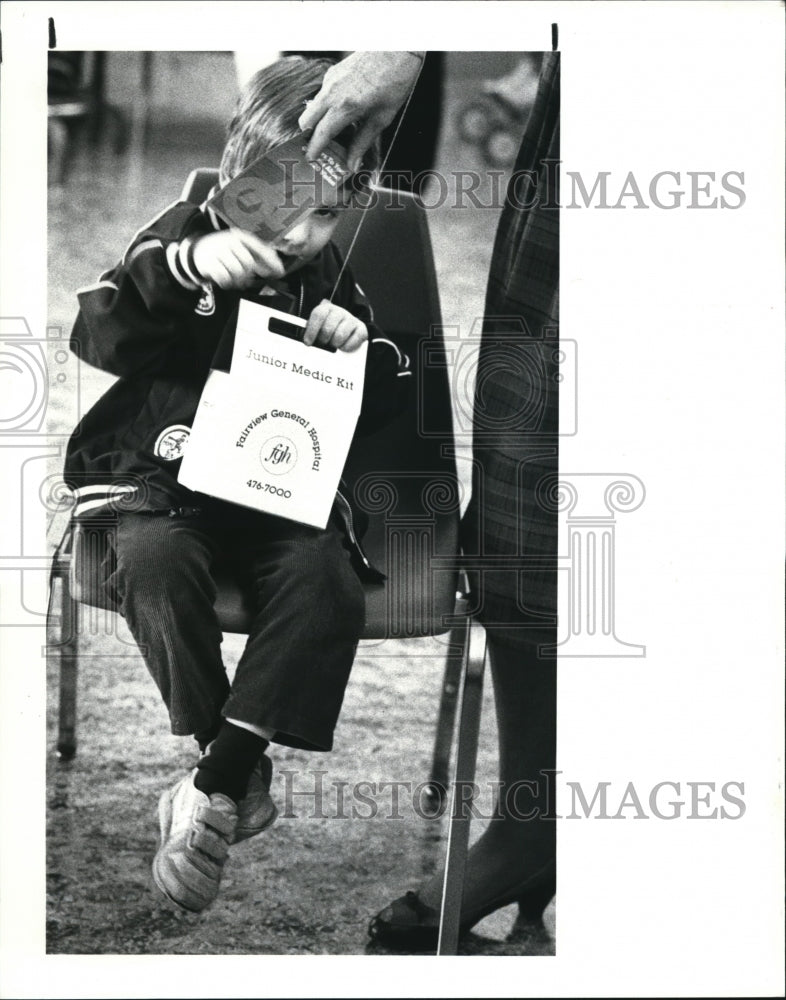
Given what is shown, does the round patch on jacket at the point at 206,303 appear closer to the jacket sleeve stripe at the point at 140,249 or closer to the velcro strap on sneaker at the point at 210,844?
the jacket sleeve stripe at the point at 140,249

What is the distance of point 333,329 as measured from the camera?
4.74ft

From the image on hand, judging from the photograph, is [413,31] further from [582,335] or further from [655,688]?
[655,688]

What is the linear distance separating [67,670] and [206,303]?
446 millimetres

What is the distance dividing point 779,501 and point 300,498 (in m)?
0.55

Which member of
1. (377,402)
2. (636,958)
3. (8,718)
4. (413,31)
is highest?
(413,31)

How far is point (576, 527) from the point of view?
4.87ft

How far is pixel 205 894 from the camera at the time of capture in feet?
4.79

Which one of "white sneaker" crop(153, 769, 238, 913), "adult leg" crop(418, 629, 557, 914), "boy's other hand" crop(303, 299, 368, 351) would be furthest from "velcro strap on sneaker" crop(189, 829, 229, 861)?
"boy's other hand" crop(303, 299, 368, 351)

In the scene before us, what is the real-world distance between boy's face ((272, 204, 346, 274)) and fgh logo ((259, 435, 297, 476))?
193 millimetres

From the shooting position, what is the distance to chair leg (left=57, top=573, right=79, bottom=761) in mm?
1450

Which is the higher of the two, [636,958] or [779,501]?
[779,501]

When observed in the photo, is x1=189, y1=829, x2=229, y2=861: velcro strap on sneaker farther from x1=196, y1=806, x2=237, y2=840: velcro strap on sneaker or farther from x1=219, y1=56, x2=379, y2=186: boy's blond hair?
x1=219, y1=56, x2=379, y2=186: boy's blond hair

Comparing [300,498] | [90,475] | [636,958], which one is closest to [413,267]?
[300,498]

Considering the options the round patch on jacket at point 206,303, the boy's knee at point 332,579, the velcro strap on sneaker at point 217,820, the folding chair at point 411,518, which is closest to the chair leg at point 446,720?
the folding chair at point 411,518
